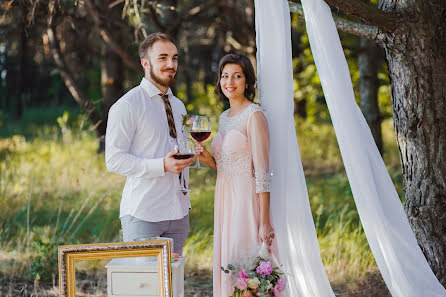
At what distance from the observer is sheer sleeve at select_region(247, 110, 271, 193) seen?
10.4 ft

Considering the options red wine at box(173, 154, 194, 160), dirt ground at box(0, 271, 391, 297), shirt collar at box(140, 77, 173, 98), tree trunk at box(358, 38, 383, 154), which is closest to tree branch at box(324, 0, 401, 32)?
shirt collar at box(140, 77, 173, 98)

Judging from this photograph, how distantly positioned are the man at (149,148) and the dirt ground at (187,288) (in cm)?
153

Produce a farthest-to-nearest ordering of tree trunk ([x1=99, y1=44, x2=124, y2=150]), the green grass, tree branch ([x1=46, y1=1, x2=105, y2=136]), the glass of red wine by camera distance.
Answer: tree trunk ([x1=99, y1=44, x2=124, y2=150]), tree branch ([x1=46, y1=1, x2=105, y2=136]), the green grass, the glass of red wine

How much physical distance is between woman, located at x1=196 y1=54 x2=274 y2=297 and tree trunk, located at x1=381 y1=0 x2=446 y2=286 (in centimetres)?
108

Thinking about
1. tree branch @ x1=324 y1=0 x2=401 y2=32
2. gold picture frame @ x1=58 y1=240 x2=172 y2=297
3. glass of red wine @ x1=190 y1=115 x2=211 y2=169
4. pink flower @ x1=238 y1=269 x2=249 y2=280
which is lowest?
pink flower @ x1=238 y1=269 x2=249 y2=280

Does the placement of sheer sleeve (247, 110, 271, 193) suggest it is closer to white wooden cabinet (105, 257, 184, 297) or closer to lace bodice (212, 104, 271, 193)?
lace bodice (212, 104, 271, 193)

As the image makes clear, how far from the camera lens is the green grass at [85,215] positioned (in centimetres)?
517

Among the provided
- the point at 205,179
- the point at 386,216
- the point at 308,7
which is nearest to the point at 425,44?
the point at 308,7

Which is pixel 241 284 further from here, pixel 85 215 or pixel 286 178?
pixel 85 215

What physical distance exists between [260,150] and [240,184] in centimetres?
26

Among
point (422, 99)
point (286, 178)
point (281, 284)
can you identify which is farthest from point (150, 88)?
point (422, 99)

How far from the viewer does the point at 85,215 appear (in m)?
6.54

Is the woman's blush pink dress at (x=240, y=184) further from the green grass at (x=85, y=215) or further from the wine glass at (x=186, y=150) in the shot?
the green grass at (x=85, y=215)

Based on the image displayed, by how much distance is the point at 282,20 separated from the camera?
3.33m
